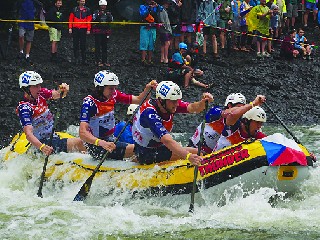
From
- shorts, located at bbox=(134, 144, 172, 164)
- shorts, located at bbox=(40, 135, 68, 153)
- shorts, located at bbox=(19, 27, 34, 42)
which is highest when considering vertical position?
shorts, located at bbox=(19, 27, 34, 42)

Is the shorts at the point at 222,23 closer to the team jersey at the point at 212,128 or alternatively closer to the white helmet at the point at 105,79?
the team jersey at the point at 212,128

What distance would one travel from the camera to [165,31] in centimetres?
1973

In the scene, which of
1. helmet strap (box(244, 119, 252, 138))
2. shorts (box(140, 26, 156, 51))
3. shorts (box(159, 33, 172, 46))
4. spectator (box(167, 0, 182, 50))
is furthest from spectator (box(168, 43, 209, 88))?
helmet strap (box(244, 119, 252, 138))

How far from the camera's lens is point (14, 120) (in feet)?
56.1

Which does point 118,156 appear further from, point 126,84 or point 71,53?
point 71,53

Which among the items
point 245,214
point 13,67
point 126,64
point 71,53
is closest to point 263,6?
point 126,64

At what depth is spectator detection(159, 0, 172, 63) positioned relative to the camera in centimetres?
1956

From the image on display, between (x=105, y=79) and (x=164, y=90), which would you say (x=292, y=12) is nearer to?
(x=105, y=79)

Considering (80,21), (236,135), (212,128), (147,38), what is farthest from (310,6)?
(236,135)

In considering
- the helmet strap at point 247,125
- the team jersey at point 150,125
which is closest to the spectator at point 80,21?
the team jersey at point 150,125

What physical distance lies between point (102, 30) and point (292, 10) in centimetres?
945

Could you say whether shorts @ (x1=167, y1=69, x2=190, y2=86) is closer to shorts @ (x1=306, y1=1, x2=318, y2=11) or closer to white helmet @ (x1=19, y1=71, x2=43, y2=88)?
white helmet @ (x1=19, y1=71, x2=43, y2=88)

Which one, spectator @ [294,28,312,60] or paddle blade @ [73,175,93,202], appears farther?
spectator @ [294,28,312,60]

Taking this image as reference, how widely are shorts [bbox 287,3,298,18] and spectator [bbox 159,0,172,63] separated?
6880mm
